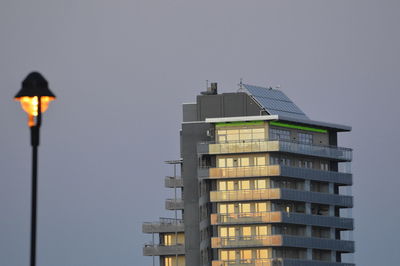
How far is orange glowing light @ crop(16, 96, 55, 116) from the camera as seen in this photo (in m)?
48.6

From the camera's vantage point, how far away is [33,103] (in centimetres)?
4891

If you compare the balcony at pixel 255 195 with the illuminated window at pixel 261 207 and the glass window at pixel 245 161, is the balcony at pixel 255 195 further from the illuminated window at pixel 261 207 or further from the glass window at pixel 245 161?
the glass window at pixel 245 161

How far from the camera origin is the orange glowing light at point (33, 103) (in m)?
48.6

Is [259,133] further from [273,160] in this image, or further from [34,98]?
[34,98]

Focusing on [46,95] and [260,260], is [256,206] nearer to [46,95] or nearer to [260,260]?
[260,260]

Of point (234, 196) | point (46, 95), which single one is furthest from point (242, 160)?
point (46, 95)

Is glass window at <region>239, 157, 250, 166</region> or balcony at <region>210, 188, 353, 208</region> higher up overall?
glass window at <region>239, 157, 250, 166</region>

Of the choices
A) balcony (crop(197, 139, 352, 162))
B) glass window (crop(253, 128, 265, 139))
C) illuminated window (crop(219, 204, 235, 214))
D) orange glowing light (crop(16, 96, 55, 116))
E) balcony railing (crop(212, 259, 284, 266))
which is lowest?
balcony railing (crop(212, 259, 284, 266))

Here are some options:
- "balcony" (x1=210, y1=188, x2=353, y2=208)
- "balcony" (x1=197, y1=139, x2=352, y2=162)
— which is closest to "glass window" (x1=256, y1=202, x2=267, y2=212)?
"balcony" (x1=210, y1=188, x2=353, y2=208)

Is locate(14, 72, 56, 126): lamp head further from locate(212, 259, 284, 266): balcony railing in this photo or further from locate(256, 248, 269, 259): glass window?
locate(256, 248, 269, 259): glass window

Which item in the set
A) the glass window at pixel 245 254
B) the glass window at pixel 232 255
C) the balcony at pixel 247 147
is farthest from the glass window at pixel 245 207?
the balcony at pixel 247 147

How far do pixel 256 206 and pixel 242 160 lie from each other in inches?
248

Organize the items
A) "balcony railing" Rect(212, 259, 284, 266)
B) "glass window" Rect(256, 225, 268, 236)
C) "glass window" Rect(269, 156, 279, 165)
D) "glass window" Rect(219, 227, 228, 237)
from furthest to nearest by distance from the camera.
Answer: "glass window" Rect(269, 156, 279, 165) → "glass window" Rect(219, 227, 228, 237) → "glass window" Rect(256, 225, 268, 236) → "balcony railing" Rect(212, 259, 284, 266)

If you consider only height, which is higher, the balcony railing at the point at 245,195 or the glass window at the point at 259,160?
the glass window at the point at 259,160
